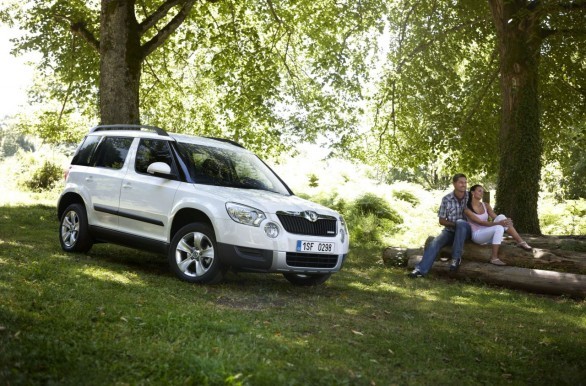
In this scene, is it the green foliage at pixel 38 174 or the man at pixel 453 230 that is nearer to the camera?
the man at pixel 453 230

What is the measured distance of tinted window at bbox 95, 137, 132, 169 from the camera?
999 centimetres

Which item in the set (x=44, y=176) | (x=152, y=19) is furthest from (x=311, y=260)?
(x=44, y=176)

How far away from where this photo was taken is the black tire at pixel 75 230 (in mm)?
10203

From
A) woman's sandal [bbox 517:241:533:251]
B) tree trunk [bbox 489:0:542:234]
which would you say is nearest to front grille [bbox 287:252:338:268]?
woman's sandal [bbox 517:241:533:251]

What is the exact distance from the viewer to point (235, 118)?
20.5m

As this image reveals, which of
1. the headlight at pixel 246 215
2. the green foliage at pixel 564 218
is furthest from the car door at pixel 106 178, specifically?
the green foliage at pixel 564 218

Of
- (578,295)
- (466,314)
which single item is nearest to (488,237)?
(578,295)

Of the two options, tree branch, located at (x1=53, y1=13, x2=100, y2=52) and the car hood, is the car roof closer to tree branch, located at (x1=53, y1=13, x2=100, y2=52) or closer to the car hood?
the car hood

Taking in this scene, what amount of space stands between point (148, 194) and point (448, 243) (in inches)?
223

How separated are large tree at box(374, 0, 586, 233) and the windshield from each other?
25.0 ft

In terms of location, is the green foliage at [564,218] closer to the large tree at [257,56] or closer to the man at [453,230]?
the large tree at [257,56]

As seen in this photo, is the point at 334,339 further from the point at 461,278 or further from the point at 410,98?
the point at 410,98

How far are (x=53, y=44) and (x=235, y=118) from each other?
637cm

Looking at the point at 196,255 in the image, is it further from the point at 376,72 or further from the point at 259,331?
the point at 376,72
